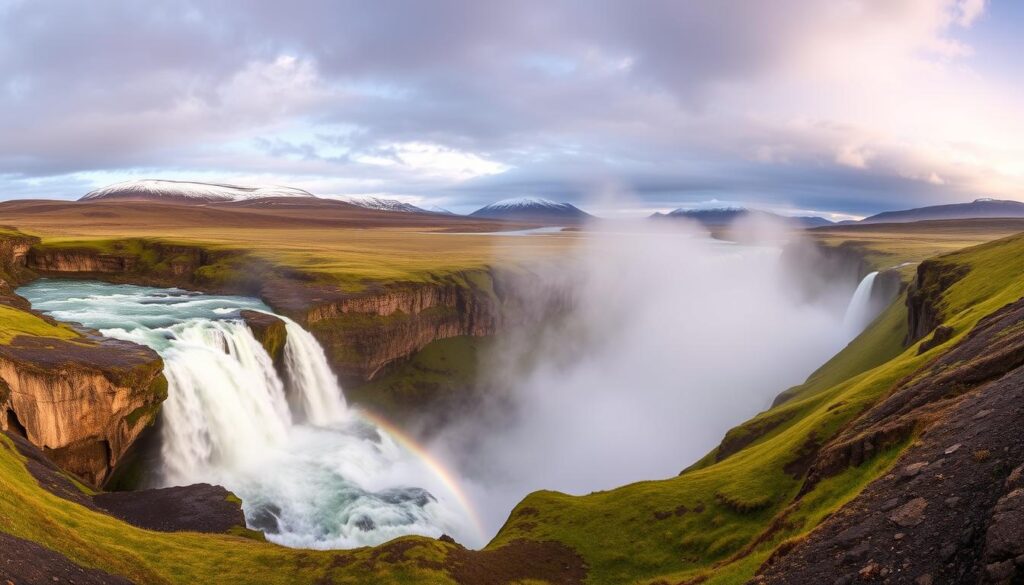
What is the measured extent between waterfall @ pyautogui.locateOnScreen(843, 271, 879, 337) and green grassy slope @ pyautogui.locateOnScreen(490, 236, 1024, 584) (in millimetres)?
80634

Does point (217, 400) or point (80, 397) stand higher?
point (80, 397)

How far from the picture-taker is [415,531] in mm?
64875

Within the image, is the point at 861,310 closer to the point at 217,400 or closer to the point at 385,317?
the point at 385,317

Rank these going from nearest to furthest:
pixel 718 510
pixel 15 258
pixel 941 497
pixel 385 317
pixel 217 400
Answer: pixel 941 497 < pixel 718 510 < pixel 217 400 < pixel 385 317 < pixel 15 258

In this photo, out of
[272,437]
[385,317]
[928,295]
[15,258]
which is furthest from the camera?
→ [15,258]

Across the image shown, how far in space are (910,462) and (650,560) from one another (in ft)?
62.4

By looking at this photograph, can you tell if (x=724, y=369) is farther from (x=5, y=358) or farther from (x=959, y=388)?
(x=5, y=358)

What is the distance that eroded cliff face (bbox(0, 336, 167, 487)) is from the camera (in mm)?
43344

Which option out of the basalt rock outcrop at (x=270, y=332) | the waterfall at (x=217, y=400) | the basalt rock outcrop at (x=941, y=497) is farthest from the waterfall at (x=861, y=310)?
the waterfall at (x=217, y=400)

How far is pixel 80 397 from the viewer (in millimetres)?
47469

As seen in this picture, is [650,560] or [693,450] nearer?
[650,560]

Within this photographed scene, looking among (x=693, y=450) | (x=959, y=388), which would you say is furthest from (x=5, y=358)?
(x=693, y=450)

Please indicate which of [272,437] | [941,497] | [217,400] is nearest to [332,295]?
[272,437]

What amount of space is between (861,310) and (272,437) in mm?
122107
